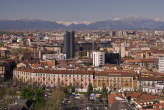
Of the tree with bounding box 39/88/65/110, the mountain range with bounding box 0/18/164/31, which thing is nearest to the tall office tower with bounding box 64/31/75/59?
the tree with bounding box 39/88/65/110

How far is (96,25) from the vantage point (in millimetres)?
131750

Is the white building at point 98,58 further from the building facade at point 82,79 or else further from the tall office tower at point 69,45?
the building facade at point 82,79

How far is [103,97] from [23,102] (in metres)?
3.16

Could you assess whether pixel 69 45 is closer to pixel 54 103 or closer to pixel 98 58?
pixel 98 58

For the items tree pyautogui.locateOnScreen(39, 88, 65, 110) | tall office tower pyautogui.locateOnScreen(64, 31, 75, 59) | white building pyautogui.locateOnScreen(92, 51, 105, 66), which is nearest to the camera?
tree pyautogui.locateOnScreen(39, 88, 65, 110)

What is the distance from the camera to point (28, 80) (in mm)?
16734

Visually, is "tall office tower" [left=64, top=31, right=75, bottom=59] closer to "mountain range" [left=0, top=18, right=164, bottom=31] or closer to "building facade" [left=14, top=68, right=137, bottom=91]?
"building facade" [left=14, top=68, right=137, bottom=91]

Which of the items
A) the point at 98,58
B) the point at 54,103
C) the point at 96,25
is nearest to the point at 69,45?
the point at 98,58

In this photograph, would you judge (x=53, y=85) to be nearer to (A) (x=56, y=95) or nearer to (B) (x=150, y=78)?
(B) (x=150, y=78)

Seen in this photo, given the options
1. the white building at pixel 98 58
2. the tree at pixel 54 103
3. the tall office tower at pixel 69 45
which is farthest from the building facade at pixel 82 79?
the tall office tower at pixel 69 45

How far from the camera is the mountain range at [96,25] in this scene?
110637mm

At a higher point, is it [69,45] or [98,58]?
[69,45]

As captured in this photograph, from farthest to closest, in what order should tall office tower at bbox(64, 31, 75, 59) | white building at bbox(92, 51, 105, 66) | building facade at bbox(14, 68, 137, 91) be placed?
tall office tower at bbox(64, 31, 75, 59), white building at bbox(92, 51, 105, 66), building facade at bbox(14, 68, 137, 91)

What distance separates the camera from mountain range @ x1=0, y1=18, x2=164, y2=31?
363 ft
